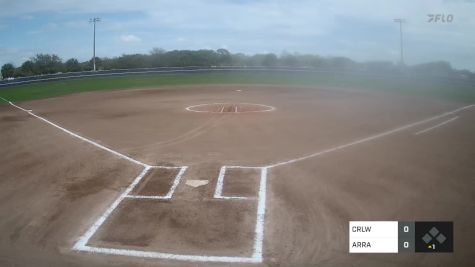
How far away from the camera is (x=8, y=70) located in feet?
180

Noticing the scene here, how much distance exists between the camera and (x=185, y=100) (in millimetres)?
28062

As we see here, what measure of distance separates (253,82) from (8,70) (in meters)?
34.4

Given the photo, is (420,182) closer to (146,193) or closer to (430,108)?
(146,193)

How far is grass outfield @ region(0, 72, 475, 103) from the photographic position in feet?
107

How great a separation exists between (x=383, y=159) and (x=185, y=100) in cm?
1767

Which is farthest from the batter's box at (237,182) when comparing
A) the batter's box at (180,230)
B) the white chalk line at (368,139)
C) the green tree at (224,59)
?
the green tree at (224,59)

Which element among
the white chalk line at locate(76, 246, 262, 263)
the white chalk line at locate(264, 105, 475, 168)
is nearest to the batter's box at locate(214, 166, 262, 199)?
the white chalk line at locate(264, 105, 475, 168)

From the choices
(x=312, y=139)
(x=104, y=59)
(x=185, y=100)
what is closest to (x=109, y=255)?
(x=312, y=139)

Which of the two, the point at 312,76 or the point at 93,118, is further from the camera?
the point at 312,76

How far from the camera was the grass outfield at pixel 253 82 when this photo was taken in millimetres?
32625

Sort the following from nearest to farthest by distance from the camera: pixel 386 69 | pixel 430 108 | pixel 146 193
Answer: pixel 146 193 → pixel 430 108 → pixel 386 69

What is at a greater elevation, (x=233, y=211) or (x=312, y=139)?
(x=312, y=139)

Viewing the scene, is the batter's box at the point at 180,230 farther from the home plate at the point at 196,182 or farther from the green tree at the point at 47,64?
the green tree at the point at 47,64

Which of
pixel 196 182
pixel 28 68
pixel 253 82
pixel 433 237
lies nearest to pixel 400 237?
pixel 433 237
